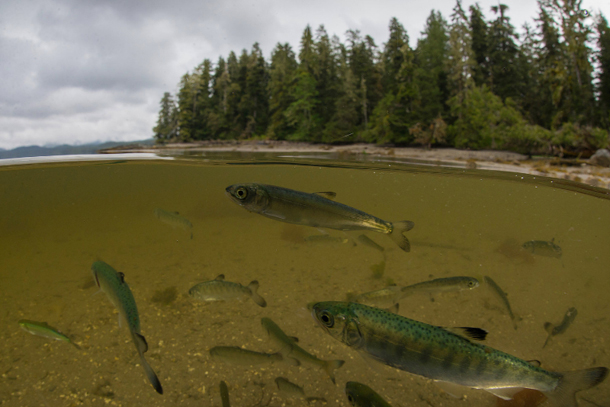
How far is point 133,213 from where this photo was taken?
29141 millimetres

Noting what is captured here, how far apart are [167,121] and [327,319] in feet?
146

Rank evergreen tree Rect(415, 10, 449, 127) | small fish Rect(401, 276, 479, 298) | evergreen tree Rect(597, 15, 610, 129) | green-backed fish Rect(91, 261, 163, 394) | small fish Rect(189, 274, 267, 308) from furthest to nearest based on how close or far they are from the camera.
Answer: evergreen tree Rect(597, 15, 610, 129), evergreen tree Rect(415, 10, 449, 127), small fish Rect(189, 274, 267, 308), small fish Rect(401, 276, 479, 298), green-backed fish Rect(91, 261, 163, 394)

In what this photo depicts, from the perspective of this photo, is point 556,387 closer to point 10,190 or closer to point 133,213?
point 10,190

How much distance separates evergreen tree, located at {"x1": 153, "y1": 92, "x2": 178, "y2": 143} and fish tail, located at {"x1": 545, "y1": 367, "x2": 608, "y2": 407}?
40652mm

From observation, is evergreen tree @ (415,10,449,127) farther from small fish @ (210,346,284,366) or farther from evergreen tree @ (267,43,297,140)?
small fish @ (210,346,284,366)

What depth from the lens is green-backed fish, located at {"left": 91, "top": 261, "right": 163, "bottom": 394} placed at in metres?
2.29

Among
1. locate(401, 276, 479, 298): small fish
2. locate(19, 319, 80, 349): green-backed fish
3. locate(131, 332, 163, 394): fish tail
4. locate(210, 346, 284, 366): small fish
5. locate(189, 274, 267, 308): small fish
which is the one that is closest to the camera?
locate(131, 332, 163, 394): fish tail

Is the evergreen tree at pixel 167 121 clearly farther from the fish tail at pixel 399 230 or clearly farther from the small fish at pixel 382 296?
the fish tail at pixel 399 230

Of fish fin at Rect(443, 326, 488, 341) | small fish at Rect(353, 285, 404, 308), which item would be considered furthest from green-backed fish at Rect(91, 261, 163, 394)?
small fish at Rect(353, 285, 404, 308)

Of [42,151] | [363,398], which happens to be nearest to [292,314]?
[363,398]

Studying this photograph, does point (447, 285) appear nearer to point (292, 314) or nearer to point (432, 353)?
point (432, 353)

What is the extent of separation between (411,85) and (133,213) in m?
28.7

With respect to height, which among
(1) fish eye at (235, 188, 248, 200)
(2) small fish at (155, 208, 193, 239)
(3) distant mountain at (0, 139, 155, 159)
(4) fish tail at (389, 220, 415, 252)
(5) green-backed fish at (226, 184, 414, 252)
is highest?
(3) distant mountain at (0, 139, 155, 159)

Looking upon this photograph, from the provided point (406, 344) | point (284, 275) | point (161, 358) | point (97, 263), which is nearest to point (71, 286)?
point (161, 358)
